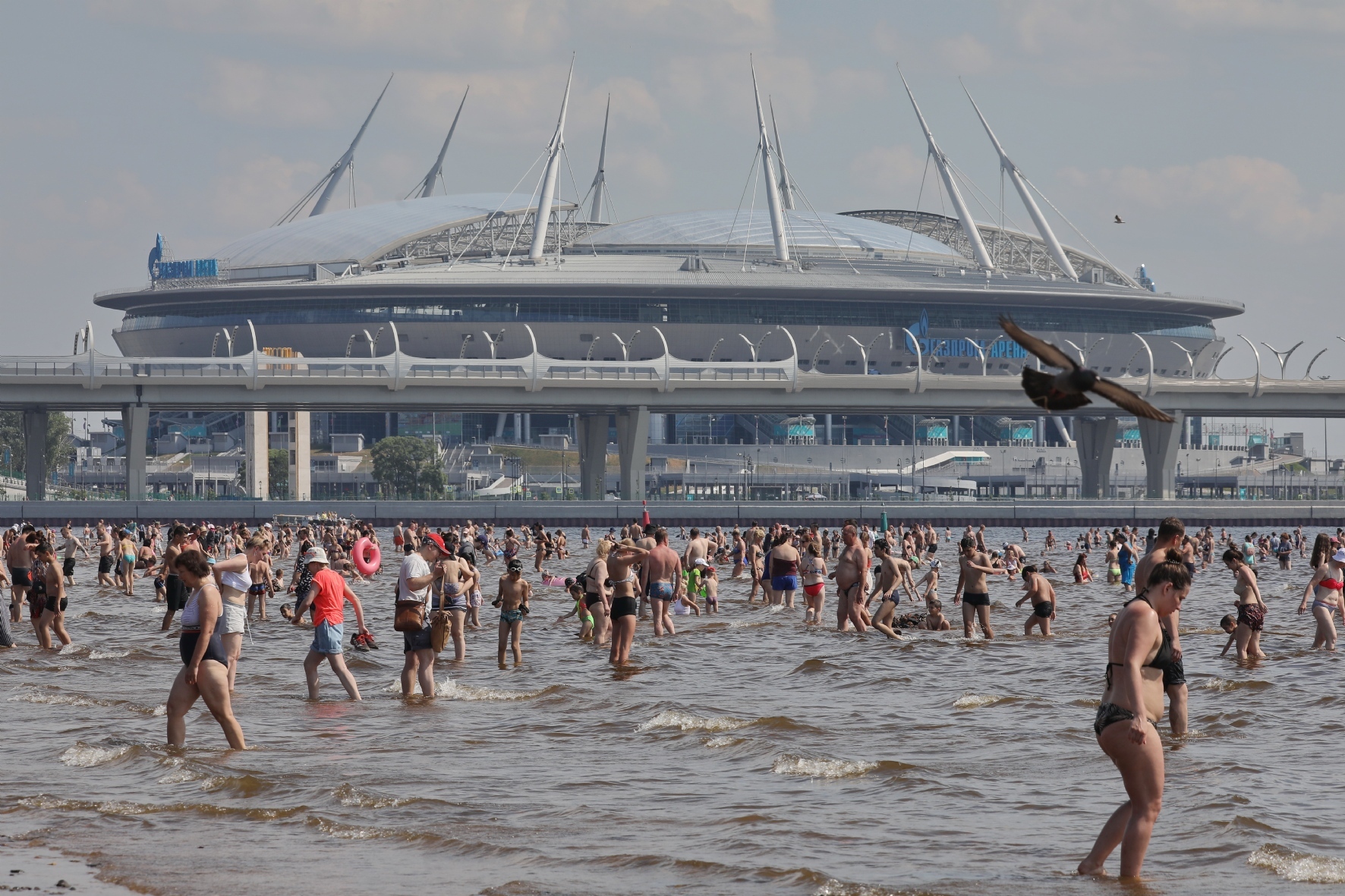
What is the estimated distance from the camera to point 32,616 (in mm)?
24484

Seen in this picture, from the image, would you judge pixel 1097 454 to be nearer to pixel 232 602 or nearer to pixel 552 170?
pixel 552 170

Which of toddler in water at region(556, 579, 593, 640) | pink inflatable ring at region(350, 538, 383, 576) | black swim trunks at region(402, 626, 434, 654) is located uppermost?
pink inflatable ring at region(350, 538, 383, 576)

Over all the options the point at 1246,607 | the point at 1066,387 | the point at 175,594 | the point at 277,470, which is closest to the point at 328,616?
the point at 175,594

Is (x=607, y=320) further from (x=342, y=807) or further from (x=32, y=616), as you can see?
(x=342, y=807)

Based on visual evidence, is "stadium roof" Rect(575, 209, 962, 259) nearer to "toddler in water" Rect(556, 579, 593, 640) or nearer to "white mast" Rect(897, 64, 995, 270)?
"white mast" Rect(897, 64, 995, 270)

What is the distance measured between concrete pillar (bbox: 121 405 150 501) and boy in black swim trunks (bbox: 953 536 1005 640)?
2953 inches

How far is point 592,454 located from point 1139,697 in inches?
3848

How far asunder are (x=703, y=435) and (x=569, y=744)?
145927 mm

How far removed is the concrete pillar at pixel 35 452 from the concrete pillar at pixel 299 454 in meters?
23.9

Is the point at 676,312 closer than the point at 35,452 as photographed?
No

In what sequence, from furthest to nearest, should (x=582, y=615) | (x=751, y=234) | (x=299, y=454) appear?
(x=751, y=234) < (x=299, y=454) < (x=582, y=615)

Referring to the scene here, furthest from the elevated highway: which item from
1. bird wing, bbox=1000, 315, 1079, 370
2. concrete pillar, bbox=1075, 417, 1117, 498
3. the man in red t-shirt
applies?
bird wing, bbox=1000, 315, 1079, 370

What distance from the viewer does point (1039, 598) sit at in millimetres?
27172

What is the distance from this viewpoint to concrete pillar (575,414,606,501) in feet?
346
